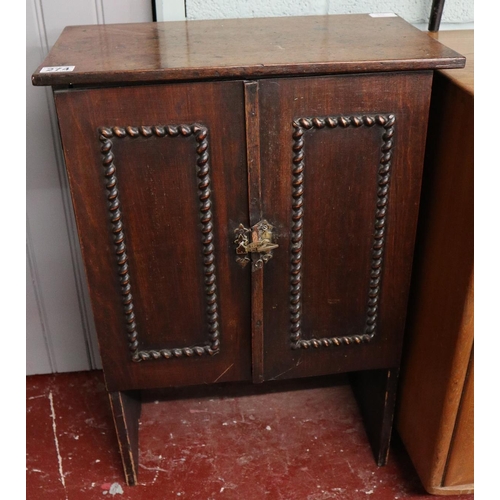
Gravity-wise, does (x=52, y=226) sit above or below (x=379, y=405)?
above

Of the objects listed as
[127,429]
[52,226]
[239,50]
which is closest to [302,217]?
[239,50]

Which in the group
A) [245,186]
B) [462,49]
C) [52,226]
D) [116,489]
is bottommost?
[116,489]

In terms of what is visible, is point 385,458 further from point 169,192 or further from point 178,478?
point 169,192

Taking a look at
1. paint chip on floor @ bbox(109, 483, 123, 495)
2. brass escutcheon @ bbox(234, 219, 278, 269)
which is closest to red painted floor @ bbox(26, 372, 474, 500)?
paint chip on floor @ bbox(109, 483, 123, 495)

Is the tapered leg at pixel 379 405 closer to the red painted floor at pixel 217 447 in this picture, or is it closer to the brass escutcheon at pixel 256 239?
the red painted floor at pixel 217 447

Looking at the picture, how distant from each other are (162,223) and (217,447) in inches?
30.6

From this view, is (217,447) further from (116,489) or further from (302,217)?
(302,217)

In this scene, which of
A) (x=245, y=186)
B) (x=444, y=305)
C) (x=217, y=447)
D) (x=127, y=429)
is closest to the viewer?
(x=245, y=186)

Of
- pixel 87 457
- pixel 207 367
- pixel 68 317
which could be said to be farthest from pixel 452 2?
pixel 87 457

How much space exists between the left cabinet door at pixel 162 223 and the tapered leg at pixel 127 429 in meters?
0.08

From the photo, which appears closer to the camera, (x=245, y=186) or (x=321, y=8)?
(x=245, y=186)

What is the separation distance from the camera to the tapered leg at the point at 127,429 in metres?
1.48

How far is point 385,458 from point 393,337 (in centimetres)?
40

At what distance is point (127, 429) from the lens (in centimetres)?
154
